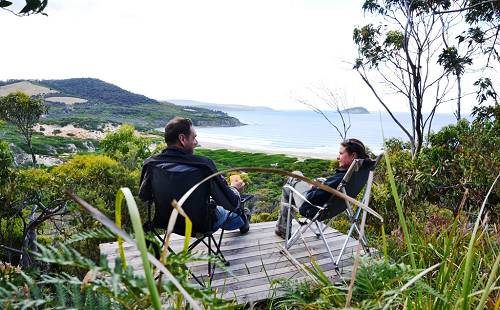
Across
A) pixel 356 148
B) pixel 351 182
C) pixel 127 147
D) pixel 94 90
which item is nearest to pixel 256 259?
pixel 351 182

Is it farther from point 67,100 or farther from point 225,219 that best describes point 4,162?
point 67,100

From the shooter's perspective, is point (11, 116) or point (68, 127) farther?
point (68, 127)

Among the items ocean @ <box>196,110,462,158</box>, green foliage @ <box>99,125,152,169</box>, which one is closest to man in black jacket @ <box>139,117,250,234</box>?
green foliage @ <box>99,125,152,169</box>

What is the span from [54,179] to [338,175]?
379 cm

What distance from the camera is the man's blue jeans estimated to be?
317 centimetres

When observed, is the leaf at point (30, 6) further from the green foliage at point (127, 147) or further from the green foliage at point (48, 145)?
the green foliage at point (48, 145)

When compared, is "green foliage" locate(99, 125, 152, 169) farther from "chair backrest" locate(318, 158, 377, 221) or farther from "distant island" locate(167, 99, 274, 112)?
"distant island" locate(167, 99, 274, 112)

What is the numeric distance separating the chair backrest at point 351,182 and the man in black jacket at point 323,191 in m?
0.05

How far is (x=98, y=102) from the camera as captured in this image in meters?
72.4

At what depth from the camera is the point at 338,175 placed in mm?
3330

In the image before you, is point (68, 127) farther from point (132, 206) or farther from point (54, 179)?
point (132, 206)

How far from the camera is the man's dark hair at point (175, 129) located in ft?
9.76

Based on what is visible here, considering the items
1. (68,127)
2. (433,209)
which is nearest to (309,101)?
(433,209)

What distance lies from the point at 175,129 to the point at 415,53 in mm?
15027
